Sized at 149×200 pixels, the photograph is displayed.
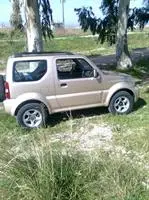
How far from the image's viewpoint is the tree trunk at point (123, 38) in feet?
51.0

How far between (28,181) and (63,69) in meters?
4.59

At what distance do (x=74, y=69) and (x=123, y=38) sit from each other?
6682mm

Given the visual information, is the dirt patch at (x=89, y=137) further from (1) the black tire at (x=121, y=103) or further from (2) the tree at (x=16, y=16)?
(2) the tree at (x=16, y=16)

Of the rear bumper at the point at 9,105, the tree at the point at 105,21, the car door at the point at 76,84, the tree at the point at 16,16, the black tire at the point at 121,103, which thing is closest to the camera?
the rear bumper at the point at 9,105

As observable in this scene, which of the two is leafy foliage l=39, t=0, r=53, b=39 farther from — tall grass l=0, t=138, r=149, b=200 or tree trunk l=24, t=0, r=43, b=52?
tall grass l=0, t=138, r=149, b=200

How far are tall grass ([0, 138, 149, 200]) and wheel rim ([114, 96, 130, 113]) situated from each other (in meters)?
4.32

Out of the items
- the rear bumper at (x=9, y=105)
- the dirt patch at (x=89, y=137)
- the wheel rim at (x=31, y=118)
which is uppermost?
the rear bumper at (x=9, y=105)

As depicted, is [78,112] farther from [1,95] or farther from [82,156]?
[82,156]

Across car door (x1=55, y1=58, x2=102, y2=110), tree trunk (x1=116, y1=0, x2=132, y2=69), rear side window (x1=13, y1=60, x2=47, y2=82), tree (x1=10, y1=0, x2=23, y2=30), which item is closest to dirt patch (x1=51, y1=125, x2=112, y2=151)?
car door (x1=55, y1=58, x2=102, y2=110)

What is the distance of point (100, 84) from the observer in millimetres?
9711

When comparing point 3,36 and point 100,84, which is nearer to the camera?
point 100,84

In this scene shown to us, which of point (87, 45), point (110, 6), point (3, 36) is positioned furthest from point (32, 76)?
point (3, 36)

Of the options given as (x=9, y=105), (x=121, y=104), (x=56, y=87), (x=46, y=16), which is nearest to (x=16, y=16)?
(x=46, y=16)

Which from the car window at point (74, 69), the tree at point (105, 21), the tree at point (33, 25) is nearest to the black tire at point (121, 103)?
the car window at point (74, 69)
